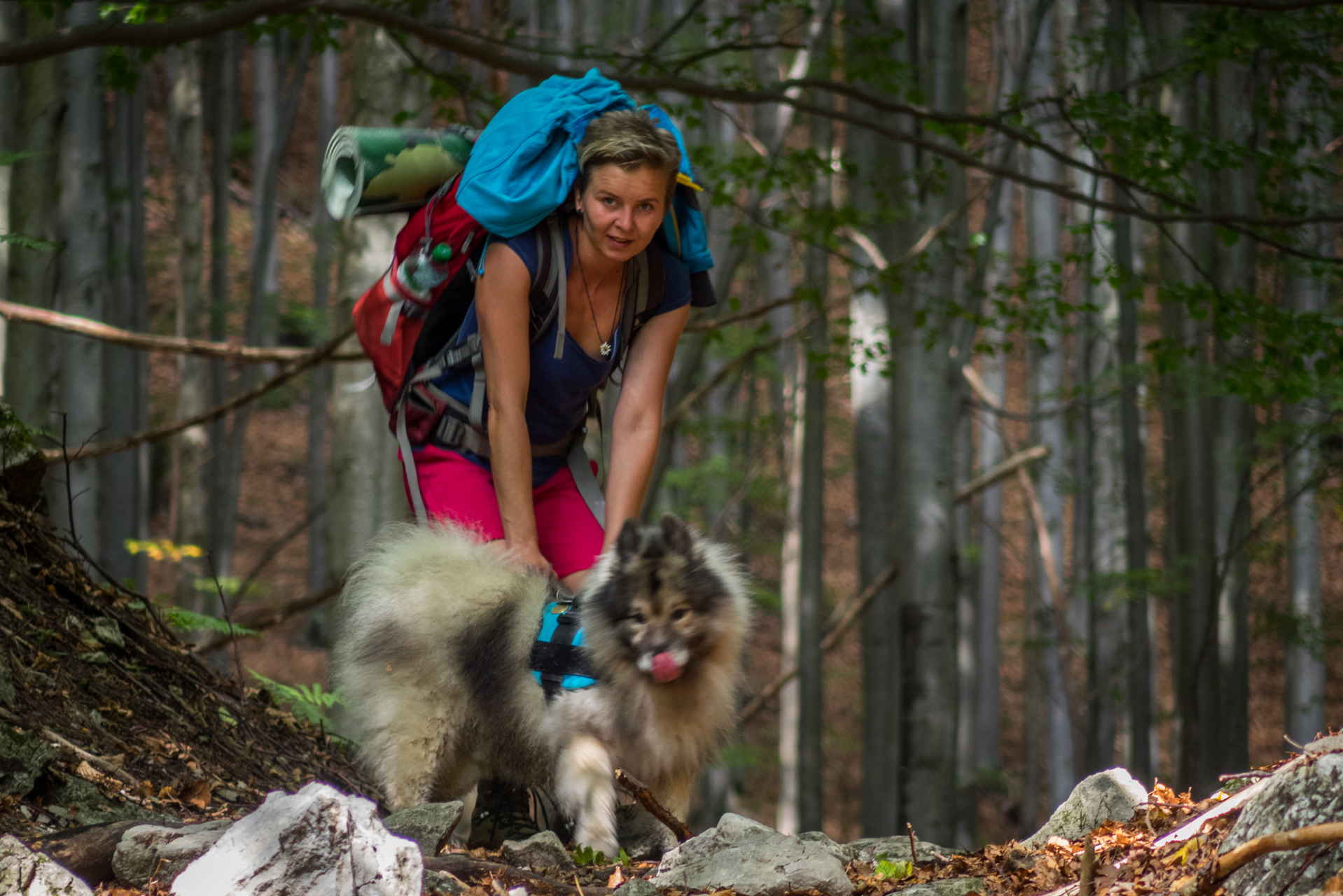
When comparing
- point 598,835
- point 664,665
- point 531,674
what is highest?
point 664,665

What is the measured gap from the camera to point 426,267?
3.58m

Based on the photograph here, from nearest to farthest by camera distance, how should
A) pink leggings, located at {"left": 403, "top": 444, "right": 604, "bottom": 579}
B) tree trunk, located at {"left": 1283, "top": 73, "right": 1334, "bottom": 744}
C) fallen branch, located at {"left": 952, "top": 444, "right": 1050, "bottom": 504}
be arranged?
pink leggings, located at {"left": 403, "top": 444, "right": 604, "bottom": 579} < fallen branch, located at {"left": 952, "top": 444, "right": 1050, "bottom": 504} < tree trunk, located at {"left": 1283, "top": 73, "right": 1334, "bottom": 744}

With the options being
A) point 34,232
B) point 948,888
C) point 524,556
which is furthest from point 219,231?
point 948,888

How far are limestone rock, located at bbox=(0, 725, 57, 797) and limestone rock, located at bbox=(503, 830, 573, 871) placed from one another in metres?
1.37

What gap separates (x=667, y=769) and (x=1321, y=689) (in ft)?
42.0

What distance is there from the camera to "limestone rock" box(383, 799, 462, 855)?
2.99m

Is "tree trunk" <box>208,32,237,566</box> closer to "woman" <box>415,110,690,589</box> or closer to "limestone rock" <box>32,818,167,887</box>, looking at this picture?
"woman" <box>415,110,690,589</box>

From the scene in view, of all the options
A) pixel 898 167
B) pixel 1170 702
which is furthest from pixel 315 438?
pixel 1170 702

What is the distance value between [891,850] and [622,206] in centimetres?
208

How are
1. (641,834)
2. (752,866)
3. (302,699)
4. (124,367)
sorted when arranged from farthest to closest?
(124,367)
(302,699)
(641,834)
(752,866)

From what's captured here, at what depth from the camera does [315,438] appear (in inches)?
727

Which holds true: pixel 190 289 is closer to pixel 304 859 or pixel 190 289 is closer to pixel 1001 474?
pixel 1001 474

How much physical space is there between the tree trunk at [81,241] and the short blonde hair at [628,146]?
5.44 metres

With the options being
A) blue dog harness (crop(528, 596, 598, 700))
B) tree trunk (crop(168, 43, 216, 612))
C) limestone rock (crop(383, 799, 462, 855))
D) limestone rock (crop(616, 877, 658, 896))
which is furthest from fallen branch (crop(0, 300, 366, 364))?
tree trunk (crop(168, 43, 216, 612))
